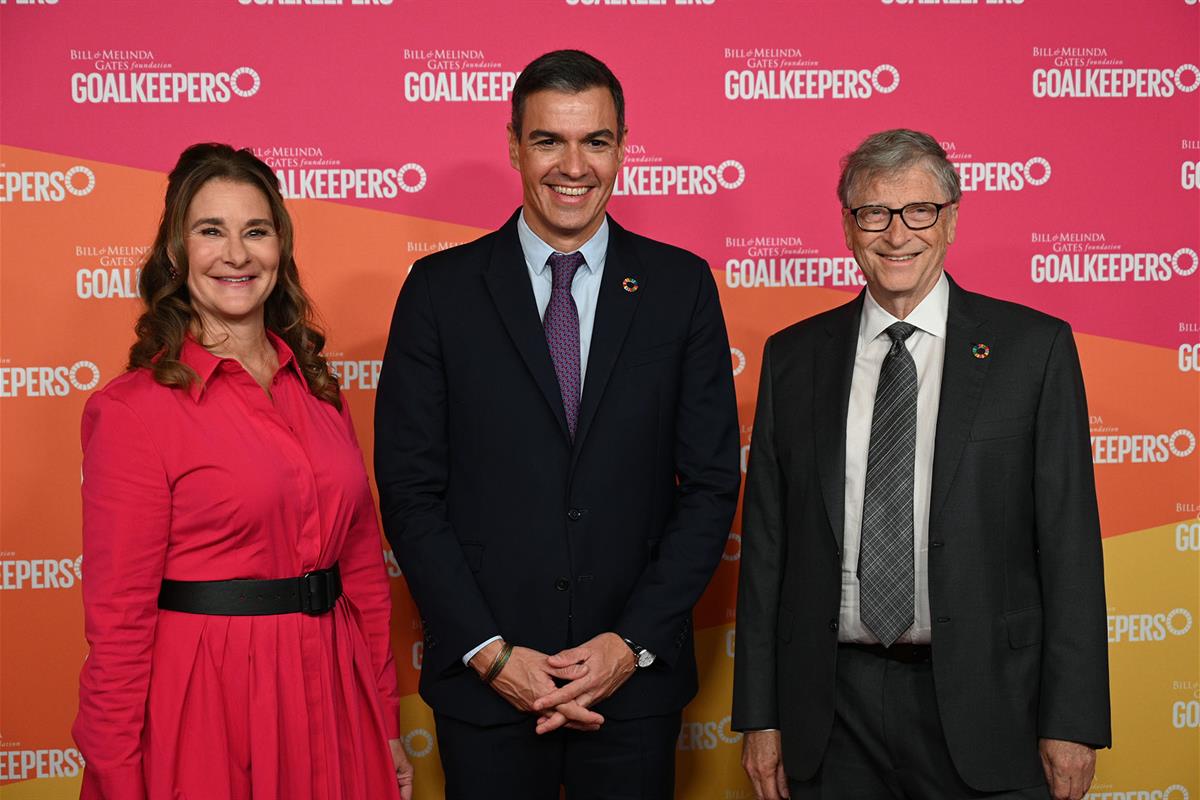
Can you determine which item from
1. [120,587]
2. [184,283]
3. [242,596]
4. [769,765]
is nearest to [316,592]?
[242,596]

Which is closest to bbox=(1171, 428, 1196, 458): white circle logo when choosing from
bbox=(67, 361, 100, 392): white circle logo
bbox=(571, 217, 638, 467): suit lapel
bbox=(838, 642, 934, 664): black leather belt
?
bbox=(838, 642, 934, 664): black leather belt

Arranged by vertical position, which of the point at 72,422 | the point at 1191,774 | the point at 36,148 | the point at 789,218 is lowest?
the point at 1191,774

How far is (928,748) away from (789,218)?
5.15 ft

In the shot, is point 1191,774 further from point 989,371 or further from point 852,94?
point 852,94

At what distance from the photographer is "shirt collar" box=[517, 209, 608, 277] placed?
7.63 ft

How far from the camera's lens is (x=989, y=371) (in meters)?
2.12

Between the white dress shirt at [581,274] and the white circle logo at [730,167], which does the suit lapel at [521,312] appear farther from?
the white circle logo at [730,167]

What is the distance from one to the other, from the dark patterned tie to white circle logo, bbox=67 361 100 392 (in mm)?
2081

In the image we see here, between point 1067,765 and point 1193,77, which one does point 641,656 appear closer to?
point 1067,765

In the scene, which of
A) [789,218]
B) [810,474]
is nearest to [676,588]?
[810,474]

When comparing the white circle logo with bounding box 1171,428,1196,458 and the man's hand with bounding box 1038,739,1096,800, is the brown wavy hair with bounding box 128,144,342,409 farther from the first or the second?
the white circle logo with bounding box 1171,428,1196,458

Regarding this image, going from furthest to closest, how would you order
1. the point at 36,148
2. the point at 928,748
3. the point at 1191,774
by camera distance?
1. the point at 1191,774
2. the point at 36,148
3. the point at 928,748

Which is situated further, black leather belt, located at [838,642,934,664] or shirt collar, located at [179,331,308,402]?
black leather belt, located at [838,642,934,664]

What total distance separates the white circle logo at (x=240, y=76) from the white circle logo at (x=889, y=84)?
1.66 m
